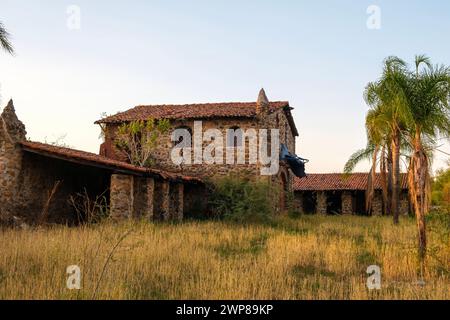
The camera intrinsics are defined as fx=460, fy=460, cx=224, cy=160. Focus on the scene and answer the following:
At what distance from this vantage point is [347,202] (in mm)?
33531

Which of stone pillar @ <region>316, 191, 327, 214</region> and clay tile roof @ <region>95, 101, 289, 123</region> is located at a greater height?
clay tile roof @ <region>95, 101, 289, 123</region>

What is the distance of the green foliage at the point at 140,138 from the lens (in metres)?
20.8

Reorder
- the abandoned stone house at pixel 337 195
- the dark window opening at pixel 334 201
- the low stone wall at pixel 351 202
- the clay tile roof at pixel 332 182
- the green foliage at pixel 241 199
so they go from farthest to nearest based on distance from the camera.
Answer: the dark window opening at pixel 334 201 < the clay tile roof at pixel 332 182 < the abandoned stone house at pixel 337 195 < the low stone wall at pixel 351 202 < the green foliage at pixel 241 199

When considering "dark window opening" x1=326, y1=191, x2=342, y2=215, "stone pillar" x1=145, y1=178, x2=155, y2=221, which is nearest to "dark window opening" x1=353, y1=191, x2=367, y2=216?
"dark window opening" x1=326, y1=191, x2=342, y2=215

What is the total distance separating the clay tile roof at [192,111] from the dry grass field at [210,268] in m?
9.24

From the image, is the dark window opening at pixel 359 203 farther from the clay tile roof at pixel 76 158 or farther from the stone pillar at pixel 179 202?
the clay tile roof at pixel 76 158

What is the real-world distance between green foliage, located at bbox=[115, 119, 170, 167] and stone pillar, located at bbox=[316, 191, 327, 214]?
16.2m

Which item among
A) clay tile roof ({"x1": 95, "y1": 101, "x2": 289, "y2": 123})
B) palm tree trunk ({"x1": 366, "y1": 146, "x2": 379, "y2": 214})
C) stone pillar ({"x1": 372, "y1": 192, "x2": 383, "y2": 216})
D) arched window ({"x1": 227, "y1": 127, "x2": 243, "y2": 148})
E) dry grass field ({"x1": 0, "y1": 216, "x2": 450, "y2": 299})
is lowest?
dry grass field ({"x1": 0, "y1": 216, "x2": 450, "y2": 299})

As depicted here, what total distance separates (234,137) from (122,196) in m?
7.09

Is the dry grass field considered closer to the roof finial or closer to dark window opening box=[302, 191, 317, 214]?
the roof finial

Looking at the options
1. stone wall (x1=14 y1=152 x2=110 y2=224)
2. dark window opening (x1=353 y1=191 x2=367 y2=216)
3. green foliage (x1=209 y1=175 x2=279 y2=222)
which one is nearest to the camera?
stone wall (x1=14 y1=152 x2=110 y2=224)

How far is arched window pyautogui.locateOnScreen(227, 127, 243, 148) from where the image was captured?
21016 mm

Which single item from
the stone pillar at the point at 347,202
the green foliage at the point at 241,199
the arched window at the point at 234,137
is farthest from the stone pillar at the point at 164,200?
the stone pillar at the point at 347,202

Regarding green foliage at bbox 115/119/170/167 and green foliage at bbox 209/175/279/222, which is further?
green foliage at bbox 115/119/170/167
